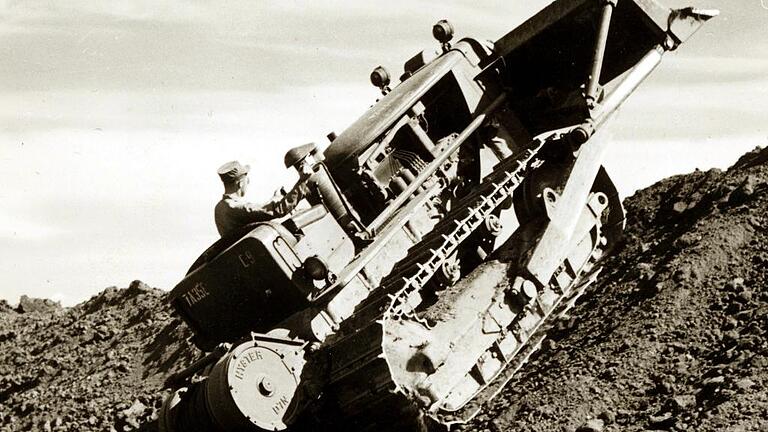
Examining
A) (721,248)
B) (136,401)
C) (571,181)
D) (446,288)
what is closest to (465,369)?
(446,288)

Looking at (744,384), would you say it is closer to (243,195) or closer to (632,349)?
(632,349)

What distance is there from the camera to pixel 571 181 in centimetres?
1055

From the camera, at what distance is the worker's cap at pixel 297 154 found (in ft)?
33.0

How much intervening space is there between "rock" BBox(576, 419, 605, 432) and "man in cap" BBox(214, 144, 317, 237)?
288 centimetres

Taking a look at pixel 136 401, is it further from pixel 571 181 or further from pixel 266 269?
pixel 571 181

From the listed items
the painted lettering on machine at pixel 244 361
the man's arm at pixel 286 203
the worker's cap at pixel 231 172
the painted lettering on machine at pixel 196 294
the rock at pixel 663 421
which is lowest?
the rock at pixel 663 421

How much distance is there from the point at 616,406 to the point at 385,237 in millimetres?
2298

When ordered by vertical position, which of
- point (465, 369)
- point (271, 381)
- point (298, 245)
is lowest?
point (465, 369)

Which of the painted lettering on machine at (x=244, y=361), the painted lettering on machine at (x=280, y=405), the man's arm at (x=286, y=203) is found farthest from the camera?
the man's arm at (x=286, y=203)

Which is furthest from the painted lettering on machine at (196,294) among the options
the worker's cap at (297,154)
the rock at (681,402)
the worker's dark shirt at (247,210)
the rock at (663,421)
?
the rock at (681,402)

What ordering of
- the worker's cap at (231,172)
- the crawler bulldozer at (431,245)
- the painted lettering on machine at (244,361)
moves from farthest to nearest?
the worker's cap at (231,172) → the crawler bulldozer at (431,245) → the painted lettering on machine at (244,361)

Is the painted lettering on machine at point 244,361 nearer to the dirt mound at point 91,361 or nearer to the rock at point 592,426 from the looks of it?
the rock at point 592,426

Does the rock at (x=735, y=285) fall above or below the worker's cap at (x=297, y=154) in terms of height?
below

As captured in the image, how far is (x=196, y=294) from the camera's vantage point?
995cm
